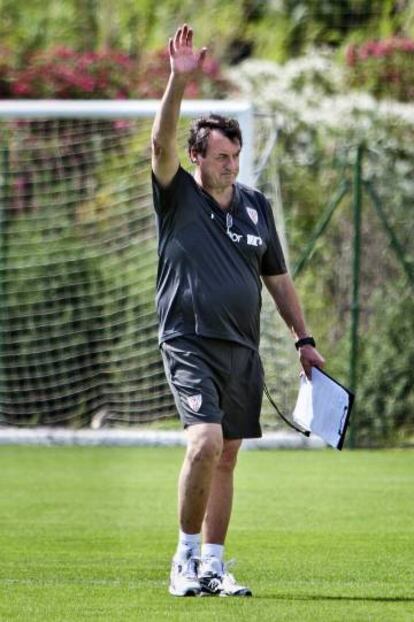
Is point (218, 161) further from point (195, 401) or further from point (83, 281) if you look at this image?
point (83, 281)

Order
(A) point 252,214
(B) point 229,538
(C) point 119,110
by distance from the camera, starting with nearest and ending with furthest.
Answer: (A) point 252,214, (B) point 229,538, (C) point 119,110

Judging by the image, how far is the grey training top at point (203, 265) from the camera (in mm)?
7840

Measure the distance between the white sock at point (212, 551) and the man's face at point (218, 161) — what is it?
160 cm

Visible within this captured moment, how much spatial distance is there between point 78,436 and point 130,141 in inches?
122

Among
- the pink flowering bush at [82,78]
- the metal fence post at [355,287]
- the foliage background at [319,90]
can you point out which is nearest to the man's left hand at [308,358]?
the metal fence post at [355,287]

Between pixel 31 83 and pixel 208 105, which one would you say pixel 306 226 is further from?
pixel 31 83

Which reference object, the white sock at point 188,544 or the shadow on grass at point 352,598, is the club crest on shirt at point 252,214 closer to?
the white sock at point 188,544

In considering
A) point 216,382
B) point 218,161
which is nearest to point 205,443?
point 216,382

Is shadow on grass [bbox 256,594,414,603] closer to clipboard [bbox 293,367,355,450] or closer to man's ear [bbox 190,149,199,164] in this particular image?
clipboard [bbox 293,367,355,450]

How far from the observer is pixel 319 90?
864 inches

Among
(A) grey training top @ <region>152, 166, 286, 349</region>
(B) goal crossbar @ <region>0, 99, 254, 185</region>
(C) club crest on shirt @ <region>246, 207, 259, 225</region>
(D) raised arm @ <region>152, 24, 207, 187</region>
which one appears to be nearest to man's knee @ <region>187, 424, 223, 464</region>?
(A) grey training top @ <region>152, 166, 286, 349</region>

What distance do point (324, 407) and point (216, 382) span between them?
1.89 ft

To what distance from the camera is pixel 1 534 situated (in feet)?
32.9

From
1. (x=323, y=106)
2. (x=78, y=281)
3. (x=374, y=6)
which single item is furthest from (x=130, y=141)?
(x=374, y=6)
